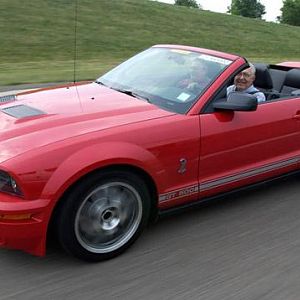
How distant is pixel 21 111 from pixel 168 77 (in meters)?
1.32

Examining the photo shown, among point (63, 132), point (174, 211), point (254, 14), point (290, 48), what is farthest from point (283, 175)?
point (254, 14)

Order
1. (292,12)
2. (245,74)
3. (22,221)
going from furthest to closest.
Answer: (292,12) < (245,74) < (22,221)

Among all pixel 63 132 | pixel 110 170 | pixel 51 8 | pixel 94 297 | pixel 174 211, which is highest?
pixel 51 8

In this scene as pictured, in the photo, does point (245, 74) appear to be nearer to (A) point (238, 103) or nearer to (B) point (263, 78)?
(A) point (238, 103)

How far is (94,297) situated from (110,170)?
0.83 metres

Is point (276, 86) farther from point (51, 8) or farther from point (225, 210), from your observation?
point (51, 8)

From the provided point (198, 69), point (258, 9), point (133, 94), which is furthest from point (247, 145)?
point (258, 9)

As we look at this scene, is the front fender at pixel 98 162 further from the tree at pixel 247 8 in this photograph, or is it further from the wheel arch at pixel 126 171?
the tree at pixel 247 8

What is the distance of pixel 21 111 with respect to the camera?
386 centimetres

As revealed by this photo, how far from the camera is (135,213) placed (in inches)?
143

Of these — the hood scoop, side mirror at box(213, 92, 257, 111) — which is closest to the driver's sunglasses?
side mirror at box(213, 92, 257, 111)

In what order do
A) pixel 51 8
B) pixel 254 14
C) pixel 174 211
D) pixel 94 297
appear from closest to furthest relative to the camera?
pixel 94 297, pixel 174 211, pixel 51 8, pixel 254 14

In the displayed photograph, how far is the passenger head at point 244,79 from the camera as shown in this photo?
4480mm

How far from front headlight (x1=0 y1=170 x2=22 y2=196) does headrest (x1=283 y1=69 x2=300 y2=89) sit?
3.59 metres
